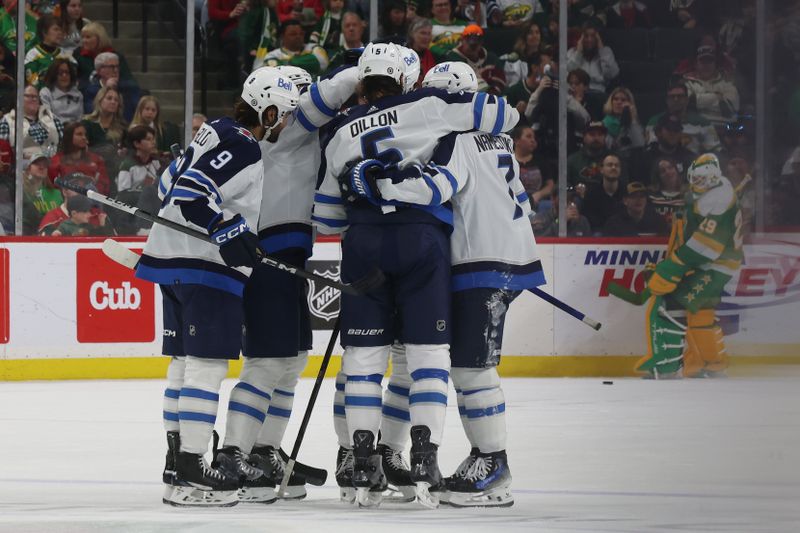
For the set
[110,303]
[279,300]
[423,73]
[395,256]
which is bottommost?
[110,303]

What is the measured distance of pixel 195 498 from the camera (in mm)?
3529

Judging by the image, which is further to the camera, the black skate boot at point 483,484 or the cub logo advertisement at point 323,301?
the cub logo advertisement at point 323,301

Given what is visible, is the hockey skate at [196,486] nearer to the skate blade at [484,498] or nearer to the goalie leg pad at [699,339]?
the skate blade at [484,498]

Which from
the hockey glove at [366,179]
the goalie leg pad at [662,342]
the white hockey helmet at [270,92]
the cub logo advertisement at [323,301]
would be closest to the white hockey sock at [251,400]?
the hockey glove at [366,179]

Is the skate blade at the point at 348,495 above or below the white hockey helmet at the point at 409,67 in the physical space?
below

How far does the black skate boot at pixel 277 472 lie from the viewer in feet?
12.5

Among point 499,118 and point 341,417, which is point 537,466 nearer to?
point 341,417

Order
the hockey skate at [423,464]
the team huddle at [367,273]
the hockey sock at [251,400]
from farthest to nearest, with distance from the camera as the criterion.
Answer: the hockey sock at [251,400] → the team huddle at [367,273] → the hockey skate at [423,464]

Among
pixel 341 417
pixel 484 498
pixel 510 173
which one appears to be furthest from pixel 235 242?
pixel 484 498

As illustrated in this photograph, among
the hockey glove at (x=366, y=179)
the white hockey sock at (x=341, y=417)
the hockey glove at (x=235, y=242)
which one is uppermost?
the hockey glove at (x=366, y=179)

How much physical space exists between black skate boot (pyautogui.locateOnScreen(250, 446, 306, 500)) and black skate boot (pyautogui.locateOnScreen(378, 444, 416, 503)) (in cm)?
25

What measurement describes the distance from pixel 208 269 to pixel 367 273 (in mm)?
422

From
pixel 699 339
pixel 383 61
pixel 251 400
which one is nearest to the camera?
pixel 383 61

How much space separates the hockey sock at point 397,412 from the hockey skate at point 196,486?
1.61 feet
